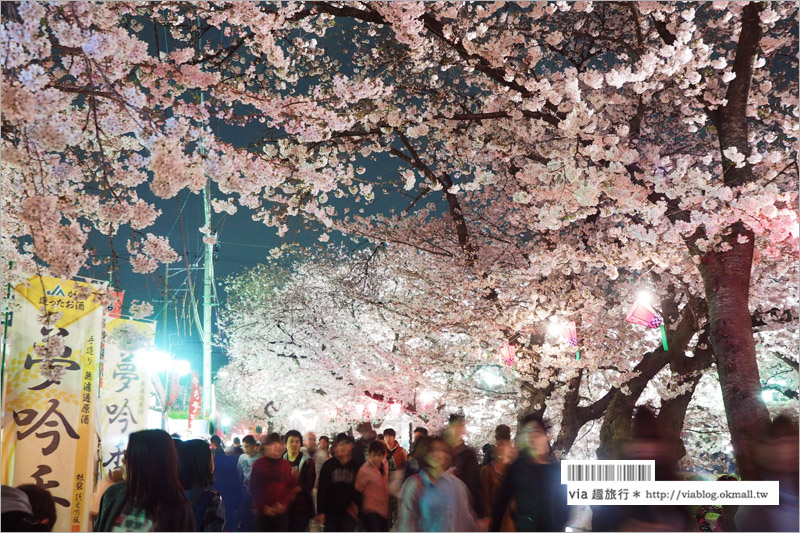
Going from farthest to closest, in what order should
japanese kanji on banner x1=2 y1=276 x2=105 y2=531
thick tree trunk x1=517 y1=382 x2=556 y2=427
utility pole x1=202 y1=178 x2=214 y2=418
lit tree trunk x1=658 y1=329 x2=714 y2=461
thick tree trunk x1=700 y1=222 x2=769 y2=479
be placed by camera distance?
1. utility pole x1=202 y1=178 x2=214 y2=418
2. thick tree trunk x1=517 y1=382 x2=556 y2=427
3. lit tree trunk x1=658 y1=329 x2=714 y2=461
4. japanese kanji on banner x1=2 y1=276 x2=105 y2=531
5. thick tree trunk x1=700 y1=222 x2=769 y2=479

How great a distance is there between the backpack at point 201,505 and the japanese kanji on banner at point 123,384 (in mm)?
5777

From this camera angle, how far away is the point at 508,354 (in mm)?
12938

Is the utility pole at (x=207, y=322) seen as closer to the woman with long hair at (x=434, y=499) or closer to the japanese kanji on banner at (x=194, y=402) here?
the japanese kanji on banner at (x=194, y=402)

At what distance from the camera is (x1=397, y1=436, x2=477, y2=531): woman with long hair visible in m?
4.75

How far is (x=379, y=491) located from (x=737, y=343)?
3953 millimetres

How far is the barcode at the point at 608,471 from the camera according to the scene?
4.16 m

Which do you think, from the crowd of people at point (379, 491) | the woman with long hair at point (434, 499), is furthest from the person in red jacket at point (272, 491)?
the woman with long hair at point (434, 499)

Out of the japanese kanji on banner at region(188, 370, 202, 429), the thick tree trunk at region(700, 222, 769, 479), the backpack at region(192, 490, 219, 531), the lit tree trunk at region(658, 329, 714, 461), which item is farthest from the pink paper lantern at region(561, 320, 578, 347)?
the japanese kanji on banner at region(188, 370, 202, 429)

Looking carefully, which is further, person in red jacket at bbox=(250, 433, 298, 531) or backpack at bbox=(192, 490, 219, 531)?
person in red jacket at bbox=(250, 433, 298, 531)

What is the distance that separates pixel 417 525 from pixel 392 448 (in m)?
4.63

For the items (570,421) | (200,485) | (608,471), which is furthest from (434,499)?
(570,421)

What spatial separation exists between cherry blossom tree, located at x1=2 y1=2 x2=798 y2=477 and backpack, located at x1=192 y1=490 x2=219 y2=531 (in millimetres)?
1979

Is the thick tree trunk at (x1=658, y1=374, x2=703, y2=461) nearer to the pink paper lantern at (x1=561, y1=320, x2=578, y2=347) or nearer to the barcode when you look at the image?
the pink paper lantern at (x1=561, y1=320, x2=578, y2=347)

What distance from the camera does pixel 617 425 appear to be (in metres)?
12.1
